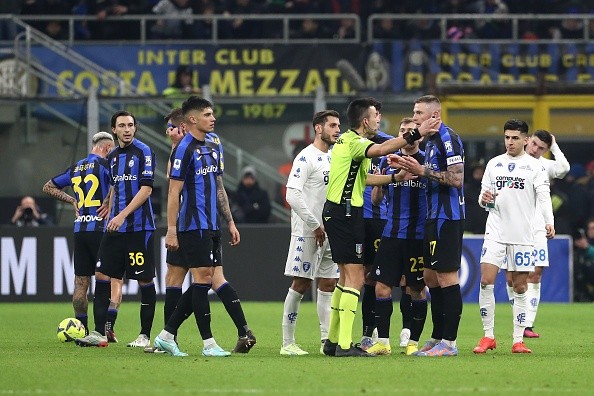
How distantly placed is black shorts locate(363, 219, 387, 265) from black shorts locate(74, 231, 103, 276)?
3.05m

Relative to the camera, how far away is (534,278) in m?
14.9

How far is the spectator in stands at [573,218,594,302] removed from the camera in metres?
21.5

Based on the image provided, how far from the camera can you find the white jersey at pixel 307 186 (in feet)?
41.0

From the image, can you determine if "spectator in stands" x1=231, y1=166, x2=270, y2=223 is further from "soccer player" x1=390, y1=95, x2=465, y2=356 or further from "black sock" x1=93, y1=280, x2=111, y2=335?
"soccer player" x1=390, y1=95, x2=465, y2=356

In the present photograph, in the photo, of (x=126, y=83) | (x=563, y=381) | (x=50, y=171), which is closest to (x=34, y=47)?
(x=126, y=83)

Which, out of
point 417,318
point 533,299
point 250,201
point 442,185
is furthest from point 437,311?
point 250,201

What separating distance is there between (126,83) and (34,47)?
1.77 metres

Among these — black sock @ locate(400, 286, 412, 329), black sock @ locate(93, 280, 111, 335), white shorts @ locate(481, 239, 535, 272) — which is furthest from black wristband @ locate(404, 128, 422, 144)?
black sock @ locate(93, 280, 111, 335)

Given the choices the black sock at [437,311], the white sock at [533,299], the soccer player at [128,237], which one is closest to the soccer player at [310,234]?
the black sock at [437,311]

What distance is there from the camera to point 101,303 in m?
13.2

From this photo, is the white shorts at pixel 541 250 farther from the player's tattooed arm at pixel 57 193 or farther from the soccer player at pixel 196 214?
the player's tattooed arm at pixel 57 193

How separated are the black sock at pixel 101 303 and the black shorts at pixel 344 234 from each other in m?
2.63

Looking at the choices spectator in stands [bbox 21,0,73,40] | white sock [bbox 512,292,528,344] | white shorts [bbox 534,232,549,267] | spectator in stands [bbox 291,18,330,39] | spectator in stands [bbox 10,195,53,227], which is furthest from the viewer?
spectator in stands [bbox 291,18,330,39]

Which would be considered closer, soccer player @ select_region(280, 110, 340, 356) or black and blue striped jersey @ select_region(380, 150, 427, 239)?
black and blue striped jersey @ select_region(380, 150, 427, 239)
